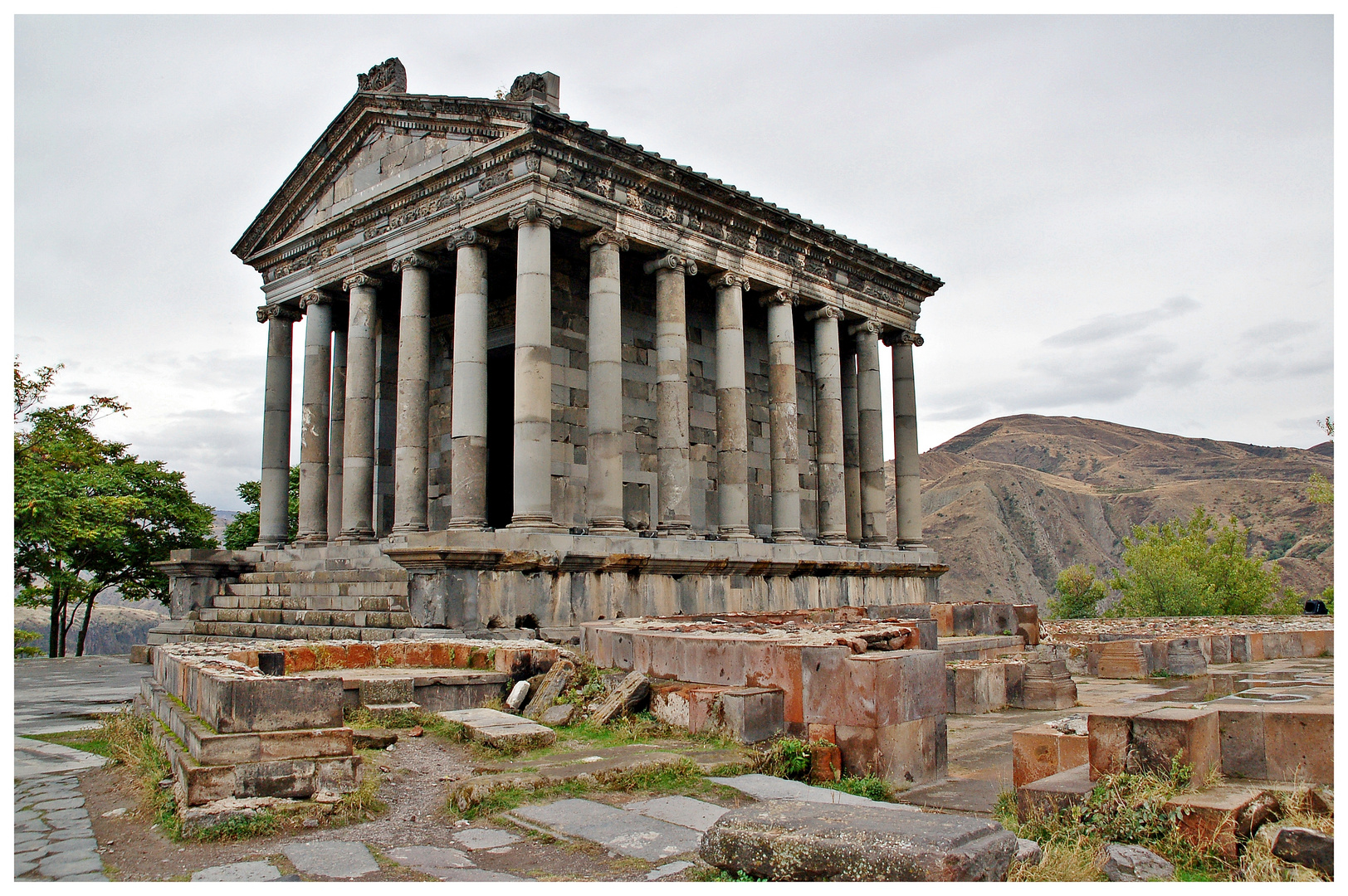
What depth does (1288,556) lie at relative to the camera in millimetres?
75000

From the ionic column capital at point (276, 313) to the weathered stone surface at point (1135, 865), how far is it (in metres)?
23.1

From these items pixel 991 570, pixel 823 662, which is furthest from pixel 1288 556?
pixel 823 662

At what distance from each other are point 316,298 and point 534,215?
24.1 ft

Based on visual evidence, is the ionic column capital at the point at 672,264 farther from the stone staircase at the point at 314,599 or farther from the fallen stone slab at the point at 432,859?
the fallen stone slab at the point at 432,859

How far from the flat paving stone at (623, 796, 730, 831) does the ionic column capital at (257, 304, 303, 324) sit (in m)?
20.9

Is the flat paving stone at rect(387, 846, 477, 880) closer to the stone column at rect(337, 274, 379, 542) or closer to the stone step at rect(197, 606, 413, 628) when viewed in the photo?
the stone step at rect(197, 606, 413, 628)

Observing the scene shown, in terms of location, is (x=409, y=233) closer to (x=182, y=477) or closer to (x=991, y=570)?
(x=182, y=477)

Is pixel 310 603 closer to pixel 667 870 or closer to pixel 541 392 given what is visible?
pixel 541 392

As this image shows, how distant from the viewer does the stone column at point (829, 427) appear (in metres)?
24.5

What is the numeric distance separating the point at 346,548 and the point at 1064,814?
17.4 m

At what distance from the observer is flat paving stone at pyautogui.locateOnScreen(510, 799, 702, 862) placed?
5.23 meters

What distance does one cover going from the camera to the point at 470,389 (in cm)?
1850

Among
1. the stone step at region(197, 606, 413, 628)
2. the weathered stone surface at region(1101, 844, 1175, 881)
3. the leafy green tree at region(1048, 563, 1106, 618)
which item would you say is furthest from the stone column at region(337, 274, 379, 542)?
the leafy green tree at region(1048, 563, 1106, 618)

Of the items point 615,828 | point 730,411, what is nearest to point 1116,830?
point 615,828
